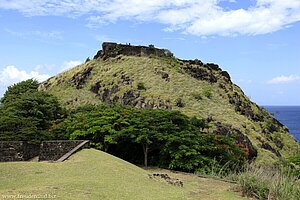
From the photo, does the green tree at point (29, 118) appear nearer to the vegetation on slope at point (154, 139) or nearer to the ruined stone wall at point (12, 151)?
the vegetation on slope at point (154, 139)

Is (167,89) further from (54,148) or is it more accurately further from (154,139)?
(54,148)

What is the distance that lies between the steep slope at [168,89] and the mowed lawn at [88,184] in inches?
832

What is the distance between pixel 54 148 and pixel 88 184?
318 inches

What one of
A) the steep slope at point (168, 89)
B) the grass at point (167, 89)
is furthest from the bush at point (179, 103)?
the grass at point (167, 89)

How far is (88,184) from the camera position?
9.84 metres

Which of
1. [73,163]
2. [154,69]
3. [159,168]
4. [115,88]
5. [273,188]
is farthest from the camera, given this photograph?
[154,69]

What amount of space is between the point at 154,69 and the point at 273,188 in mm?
36275

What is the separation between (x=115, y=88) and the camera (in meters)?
44.0

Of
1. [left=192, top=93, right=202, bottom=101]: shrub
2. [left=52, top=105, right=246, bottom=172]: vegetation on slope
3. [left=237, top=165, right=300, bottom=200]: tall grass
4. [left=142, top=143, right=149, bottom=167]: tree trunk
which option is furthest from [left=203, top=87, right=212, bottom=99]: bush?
[left=237, top=165, right=300, bottom=200]: tall grass

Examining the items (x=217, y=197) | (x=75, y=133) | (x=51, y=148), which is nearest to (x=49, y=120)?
(x=75, y=133)

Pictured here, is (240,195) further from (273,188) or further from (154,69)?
(154,69)

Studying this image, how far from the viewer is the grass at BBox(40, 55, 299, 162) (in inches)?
1554

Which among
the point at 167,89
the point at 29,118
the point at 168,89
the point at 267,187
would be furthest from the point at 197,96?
the point at 267,187

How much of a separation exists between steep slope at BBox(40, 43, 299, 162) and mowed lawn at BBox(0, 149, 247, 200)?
832 inches
